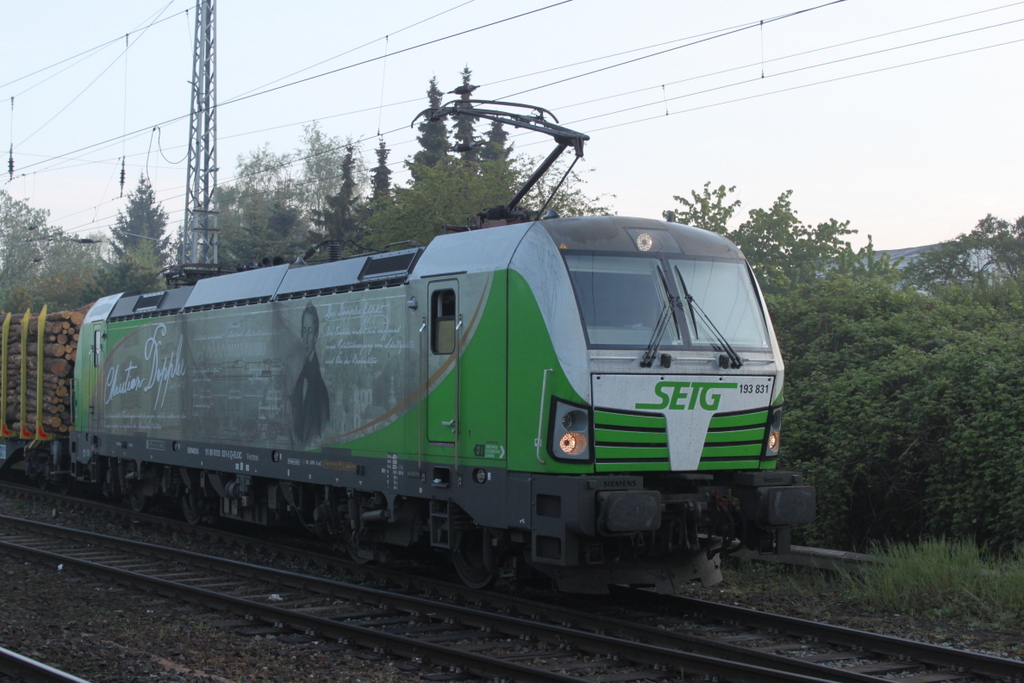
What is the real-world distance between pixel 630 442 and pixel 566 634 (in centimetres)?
154

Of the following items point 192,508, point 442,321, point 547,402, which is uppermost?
point 442,321

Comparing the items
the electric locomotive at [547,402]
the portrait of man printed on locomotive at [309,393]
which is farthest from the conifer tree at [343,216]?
the electric locomotive at [547,402]

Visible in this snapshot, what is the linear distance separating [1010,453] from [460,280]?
213 inches

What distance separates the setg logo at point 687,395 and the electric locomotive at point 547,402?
0.05 feet

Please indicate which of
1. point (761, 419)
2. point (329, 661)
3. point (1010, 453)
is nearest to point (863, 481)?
point (1010, 453)

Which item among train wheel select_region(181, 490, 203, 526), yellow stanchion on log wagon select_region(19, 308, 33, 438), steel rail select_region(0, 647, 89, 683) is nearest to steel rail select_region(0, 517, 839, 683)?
steel rail select_region(0, 647, 89, 683)

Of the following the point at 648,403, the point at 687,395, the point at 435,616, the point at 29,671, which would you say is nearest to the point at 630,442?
the point at 648,403

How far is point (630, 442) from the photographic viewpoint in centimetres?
785

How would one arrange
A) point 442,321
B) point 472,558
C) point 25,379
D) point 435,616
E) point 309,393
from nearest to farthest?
point 435,616, point 442,321, point 472,558, point 309,393, point 25,379

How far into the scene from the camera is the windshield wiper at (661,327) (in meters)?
7.90

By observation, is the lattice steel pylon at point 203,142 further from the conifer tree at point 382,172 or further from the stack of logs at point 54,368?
the conifer tree at point 382,172

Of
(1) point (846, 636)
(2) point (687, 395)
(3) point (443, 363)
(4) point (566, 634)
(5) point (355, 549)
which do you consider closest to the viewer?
(1) point (846, 636)

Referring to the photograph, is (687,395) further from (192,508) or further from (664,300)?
(192,508)

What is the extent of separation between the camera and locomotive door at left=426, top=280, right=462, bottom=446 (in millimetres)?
8719
